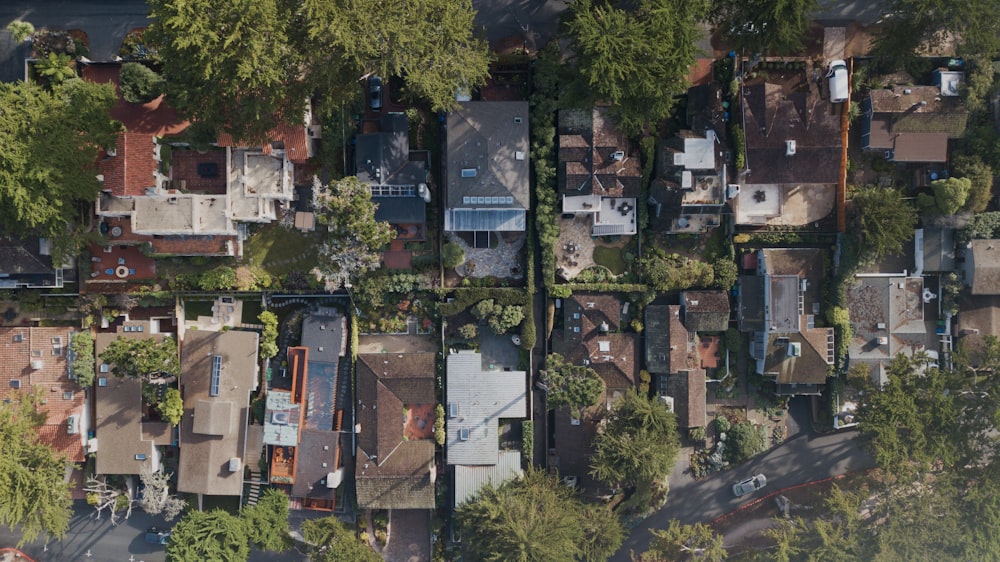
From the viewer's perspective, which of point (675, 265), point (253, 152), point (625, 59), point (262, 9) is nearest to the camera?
point (262, 9)

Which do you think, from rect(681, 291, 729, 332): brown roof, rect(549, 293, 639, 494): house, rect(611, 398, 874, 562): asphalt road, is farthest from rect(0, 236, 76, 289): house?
rect(611, 398, 874, 562): asphalt road

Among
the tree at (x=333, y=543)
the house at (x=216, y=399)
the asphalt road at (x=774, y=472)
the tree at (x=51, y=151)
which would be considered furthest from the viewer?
the asphalt road at (x=774, y=472)

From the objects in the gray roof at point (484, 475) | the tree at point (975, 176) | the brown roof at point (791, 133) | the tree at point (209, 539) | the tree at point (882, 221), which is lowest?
the tree at point (209, 539)

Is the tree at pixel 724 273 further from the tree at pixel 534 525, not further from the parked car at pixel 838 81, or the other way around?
the tree at pixel 534 525

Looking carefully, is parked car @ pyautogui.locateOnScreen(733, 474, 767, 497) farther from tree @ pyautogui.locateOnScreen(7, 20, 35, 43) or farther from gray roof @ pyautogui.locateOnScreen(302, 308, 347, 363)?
tree @ pyautogui.locateOnScreen(7, 20, 35, 43)

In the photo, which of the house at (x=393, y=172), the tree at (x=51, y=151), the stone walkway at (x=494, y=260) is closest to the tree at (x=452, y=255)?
the stone walkway at (x=494, y=260)

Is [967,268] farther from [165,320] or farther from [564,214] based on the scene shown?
[165,320]

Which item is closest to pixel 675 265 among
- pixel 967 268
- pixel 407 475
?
pixel 967 268
